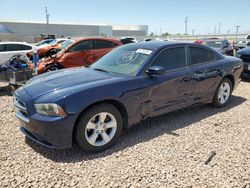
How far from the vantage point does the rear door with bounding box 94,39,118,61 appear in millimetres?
8273

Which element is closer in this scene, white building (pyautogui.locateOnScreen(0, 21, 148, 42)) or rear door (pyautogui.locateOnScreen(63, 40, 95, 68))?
rear door (pyautogui.locateOnScreen(63, 40, 95, 68))

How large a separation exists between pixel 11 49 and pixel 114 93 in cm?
937

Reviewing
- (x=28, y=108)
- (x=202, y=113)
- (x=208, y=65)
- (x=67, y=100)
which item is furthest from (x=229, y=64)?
(x=28, y=108)

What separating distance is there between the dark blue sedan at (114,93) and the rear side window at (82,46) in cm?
373

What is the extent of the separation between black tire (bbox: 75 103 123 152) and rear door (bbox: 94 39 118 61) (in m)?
5.09

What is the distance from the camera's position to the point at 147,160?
125 inches

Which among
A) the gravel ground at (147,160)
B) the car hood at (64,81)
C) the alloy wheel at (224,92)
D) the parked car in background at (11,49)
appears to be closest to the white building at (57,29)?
the parked car in background at (11,49)

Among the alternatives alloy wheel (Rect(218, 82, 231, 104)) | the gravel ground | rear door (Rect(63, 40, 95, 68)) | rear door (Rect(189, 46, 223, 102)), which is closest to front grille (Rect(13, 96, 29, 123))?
the gravel ground

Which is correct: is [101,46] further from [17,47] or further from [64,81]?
[64,81]

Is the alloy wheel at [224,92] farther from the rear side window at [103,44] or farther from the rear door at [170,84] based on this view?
the rear side window at [103,44]

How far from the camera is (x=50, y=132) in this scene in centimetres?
297

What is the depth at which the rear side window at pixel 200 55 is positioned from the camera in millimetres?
4564

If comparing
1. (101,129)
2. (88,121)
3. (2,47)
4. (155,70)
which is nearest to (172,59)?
(155,70)

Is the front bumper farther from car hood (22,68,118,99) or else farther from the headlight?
car hood (22,68,118,99)
